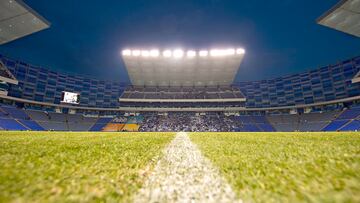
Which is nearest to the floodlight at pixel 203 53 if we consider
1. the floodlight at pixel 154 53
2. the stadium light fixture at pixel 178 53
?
the stadium light fixture at pixel 178 53

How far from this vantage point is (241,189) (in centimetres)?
95

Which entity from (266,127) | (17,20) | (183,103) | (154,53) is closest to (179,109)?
(183,103)

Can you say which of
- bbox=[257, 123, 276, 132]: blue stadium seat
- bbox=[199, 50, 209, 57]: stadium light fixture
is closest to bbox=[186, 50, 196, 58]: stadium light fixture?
bbox=[199, 50, 209, 57]: stadium light fixture

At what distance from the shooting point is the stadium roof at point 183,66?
33.7 meters

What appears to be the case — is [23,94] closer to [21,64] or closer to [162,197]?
[21,64]

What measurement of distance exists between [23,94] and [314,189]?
47.6 metres

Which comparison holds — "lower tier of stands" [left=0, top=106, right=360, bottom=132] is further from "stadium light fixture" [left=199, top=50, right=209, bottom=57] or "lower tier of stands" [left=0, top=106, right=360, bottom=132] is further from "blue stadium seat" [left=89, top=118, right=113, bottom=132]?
"stadium light fixture" [left=199, top=50, right=209, bottom=57]

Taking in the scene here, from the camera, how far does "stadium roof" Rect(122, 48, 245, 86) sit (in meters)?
33.7

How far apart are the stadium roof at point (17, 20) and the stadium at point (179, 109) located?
0.10m

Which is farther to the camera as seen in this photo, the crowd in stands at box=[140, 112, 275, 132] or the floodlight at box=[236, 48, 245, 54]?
the crowd in stands at box=[140, 112, 275, 132]

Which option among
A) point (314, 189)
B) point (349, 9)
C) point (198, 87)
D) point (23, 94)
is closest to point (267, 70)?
point (198, 87)

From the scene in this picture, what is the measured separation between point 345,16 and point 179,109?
119 ft

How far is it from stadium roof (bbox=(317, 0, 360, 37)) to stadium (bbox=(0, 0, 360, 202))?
0.33 feet

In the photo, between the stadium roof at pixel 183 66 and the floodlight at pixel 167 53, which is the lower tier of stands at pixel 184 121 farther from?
the floodlight at pixel 167 53
